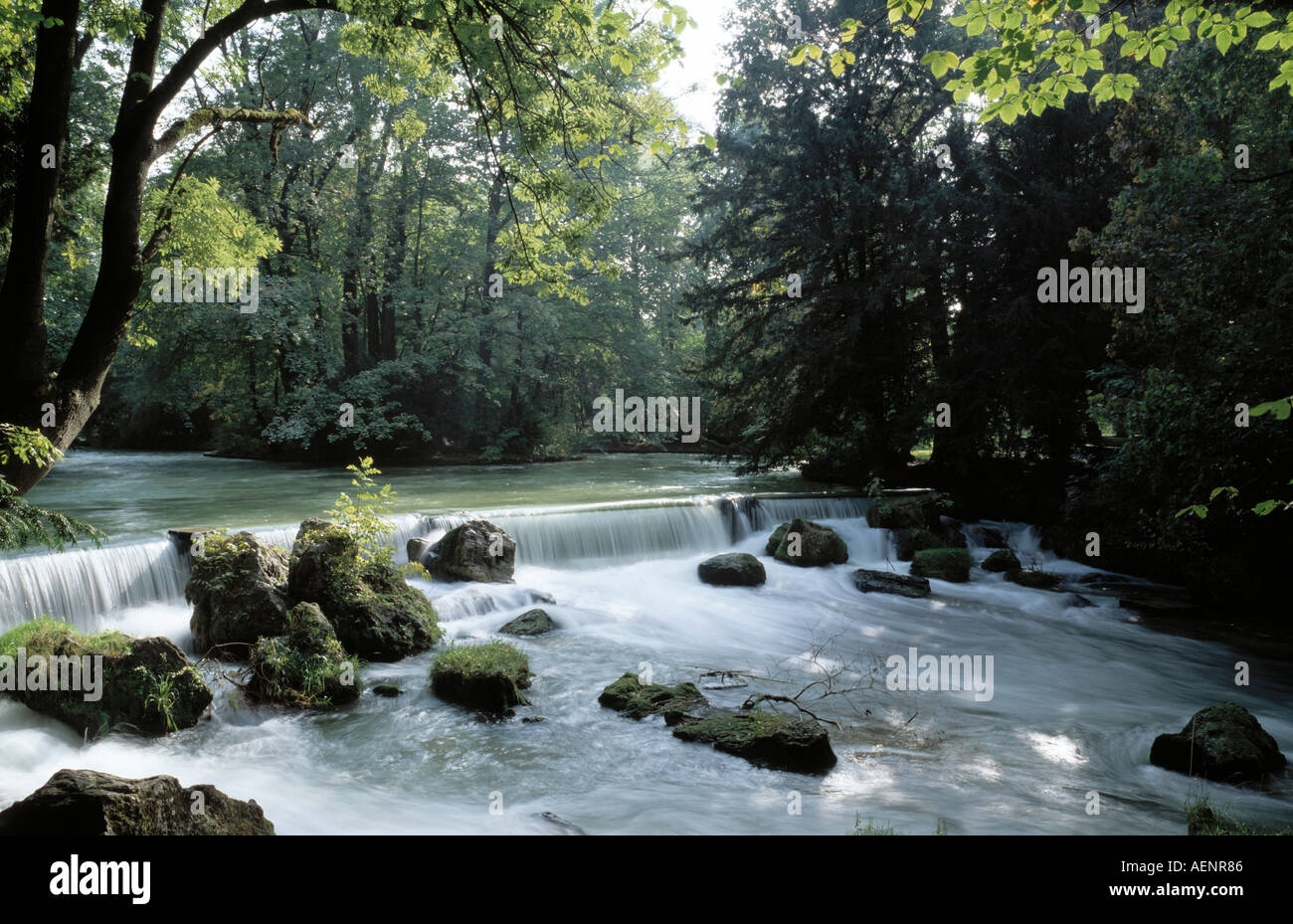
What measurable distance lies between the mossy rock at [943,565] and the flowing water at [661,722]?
0.43 metres

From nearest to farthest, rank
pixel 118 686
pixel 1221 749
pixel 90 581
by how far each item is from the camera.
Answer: pixel 1221 749
pixel 118 686
pixel 90 581

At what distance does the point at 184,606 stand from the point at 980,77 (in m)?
10.6

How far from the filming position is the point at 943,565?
44.2 feet

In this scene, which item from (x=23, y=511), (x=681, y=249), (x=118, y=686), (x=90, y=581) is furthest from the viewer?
(x=681, y=249)

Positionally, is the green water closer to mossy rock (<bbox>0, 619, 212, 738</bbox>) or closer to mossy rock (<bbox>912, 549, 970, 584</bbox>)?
mossy rock (<bbox>0, 619, 212, 738</bbox>)

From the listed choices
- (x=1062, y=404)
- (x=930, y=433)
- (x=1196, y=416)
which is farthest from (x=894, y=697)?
(x=930, y=433)

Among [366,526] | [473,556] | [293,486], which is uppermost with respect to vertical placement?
[366,526]

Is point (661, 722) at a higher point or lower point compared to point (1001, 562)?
lower

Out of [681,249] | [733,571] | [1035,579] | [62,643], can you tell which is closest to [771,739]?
[62,643]

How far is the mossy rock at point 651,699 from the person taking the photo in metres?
7.08

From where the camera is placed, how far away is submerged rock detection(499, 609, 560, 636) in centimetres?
980

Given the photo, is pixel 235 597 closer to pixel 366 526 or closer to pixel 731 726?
pixel 366 526

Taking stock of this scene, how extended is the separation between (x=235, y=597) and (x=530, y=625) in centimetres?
363

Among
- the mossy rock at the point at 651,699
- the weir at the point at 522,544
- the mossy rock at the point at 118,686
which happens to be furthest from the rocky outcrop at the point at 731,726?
the weir at the point at 522,544
